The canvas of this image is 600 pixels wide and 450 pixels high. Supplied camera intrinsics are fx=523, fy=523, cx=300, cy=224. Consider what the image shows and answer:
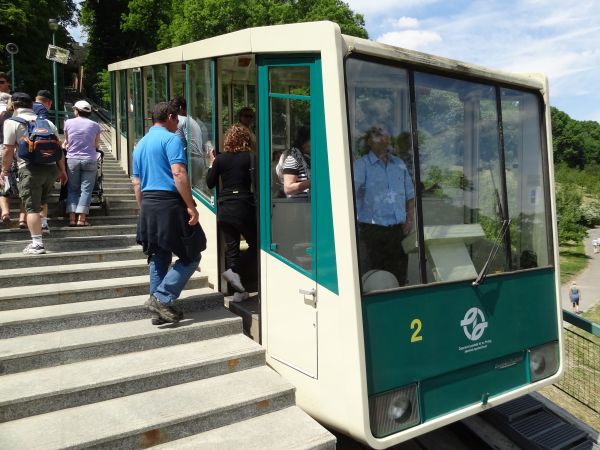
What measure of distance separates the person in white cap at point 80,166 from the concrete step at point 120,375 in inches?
110

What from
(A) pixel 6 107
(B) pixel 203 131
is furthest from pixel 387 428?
(A) pixel 6 107

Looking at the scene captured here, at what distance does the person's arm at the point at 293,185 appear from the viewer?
13.3 ft

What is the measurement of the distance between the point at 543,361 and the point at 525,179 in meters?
1.48

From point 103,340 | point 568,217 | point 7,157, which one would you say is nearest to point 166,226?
point 103,340

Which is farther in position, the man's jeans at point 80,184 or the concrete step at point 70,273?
the man's jeans at point 80,184

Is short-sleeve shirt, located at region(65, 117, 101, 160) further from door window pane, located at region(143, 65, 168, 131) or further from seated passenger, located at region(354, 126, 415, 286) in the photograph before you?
seated passenger, located at region(354, 126, 415, 286)

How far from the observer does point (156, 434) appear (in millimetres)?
3373

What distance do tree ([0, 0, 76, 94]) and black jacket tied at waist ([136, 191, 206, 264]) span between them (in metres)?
26.3

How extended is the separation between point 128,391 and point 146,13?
104 ft

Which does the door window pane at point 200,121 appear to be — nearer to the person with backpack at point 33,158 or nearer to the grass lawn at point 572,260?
the person with backpack at point 33,158

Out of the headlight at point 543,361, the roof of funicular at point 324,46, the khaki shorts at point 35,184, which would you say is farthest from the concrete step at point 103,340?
the headlight at point 543,361

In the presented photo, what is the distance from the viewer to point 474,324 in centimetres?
377

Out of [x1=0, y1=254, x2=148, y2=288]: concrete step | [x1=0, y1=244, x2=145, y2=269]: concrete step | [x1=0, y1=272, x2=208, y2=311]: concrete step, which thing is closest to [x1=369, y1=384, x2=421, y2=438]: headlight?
[x1=0, y1=272, x2=208, y2=311]: concrete step

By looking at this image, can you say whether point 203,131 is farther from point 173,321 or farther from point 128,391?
point 128,391
